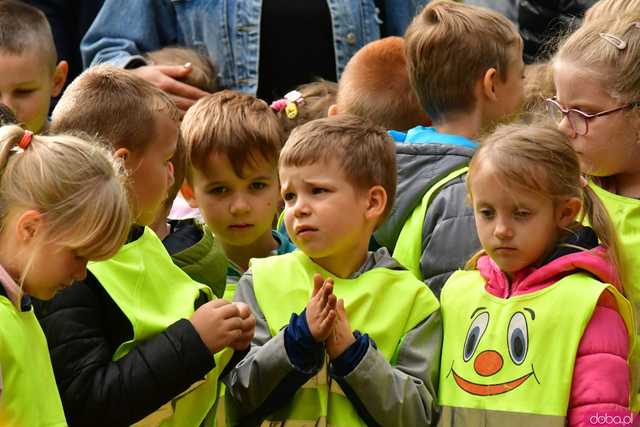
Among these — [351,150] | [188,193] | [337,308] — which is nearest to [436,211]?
[351,150]

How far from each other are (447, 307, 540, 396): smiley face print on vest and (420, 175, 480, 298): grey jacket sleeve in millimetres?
476

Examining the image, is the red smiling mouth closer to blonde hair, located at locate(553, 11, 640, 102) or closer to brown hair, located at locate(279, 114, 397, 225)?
brown hair, located at locate(279, 114, 397, 225)

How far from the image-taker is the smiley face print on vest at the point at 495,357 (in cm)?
382

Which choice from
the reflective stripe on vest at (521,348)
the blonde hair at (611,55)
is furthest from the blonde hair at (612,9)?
→ the reflective stripe on vest at (521,348)

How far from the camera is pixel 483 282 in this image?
13.4ft

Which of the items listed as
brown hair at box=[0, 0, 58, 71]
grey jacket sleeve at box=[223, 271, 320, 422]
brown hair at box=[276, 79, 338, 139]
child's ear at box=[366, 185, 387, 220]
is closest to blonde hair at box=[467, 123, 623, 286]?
child's ear at box=[366, 185, 387, 220]

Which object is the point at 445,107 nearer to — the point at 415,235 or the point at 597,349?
the point at 415,235

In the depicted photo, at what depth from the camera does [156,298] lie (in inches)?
159

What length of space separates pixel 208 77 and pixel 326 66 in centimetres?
58

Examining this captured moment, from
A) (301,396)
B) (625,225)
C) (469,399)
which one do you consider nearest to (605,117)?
(625,225)

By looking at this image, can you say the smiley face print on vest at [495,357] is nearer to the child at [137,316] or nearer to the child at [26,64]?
the child at [137,316]

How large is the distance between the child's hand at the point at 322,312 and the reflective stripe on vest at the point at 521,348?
0.49 meters

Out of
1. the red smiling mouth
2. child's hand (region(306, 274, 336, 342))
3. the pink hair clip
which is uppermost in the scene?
the pink hair clip

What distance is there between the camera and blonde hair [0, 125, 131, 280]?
3.46 meters
